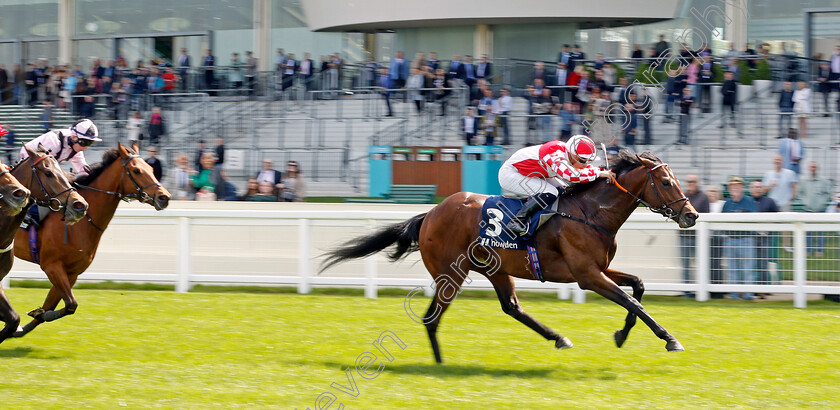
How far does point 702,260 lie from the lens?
25.5 feet

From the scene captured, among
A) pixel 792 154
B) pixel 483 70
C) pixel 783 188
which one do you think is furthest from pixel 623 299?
pixel 483 70

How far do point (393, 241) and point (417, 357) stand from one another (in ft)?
3.01

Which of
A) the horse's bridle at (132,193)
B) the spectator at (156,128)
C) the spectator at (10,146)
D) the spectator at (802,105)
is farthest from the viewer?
the spectator at (10,146)

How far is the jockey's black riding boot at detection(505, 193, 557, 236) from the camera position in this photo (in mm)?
5574

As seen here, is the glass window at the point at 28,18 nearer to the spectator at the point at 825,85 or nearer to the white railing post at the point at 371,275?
the white railing post at the point at 371,275

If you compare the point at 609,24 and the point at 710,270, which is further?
the point at 609,24

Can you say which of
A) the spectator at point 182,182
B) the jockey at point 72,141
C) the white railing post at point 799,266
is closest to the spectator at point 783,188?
the white railing post at point 799,266

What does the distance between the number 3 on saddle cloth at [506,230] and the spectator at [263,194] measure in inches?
203

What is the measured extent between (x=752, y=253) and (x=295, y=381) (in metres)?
4.51

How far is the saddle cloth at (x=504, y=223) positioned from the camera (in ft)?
18.4

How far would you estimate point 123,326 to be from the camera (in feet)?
21.5

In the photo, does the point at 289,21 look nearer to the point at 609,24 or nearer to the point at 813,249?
the point at 609,24

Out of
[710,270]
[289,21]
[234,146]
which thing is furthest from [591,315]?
[289,21]

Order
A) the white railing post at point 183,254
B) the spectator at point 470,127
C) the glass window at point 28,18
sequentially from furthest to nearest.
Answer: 1. the glass window at point 28,18
2. the spectator at point 470,127
3. the white railing post at point 183,254
